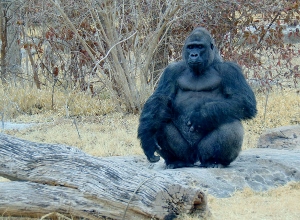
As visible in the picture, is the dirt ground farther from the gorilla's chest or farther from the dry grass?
the gorilla's chest

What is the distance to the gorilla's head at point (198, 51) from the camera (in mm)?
5746

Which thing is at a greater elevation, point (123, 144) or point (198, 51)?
point (198, 51)

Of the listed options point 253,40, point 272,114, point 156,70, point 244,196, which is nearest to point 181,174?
point 244,196

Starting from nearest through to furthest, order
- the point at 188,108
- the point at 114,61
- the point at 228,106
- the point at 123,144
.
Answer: the point at 228,106
the point at 188,108
the point at 123,144
the point at 114,61

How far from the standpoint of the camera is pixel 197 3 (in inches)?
348

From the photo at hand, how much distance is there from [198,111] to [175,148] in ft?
1.56

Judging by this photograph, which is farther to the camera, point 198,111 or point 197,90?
point 197,90

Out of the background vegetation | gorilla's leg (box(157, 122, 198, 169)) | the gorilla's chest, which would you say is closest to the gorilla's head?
the gorilla's chest

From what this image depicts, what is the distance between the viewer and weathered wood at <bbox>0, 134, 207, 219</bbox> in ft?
12.3

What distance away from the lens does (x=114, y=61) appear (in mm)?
8789

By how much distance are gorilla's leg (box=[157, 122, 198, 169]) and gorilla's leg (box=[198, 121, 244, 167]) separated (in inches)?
5.9

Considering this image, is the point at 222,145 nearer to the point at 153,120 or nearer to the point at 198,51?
the point at 153,120

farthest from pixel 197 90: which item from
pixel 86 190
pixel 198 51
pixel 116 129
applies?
pixel 116 129

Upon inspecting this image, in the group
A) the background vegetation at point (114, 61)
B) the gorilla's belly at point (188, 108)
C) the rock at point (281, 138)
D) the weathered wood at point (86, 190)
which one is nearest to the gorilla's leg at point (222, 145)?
the gorilla's belly at point (188, 108)
